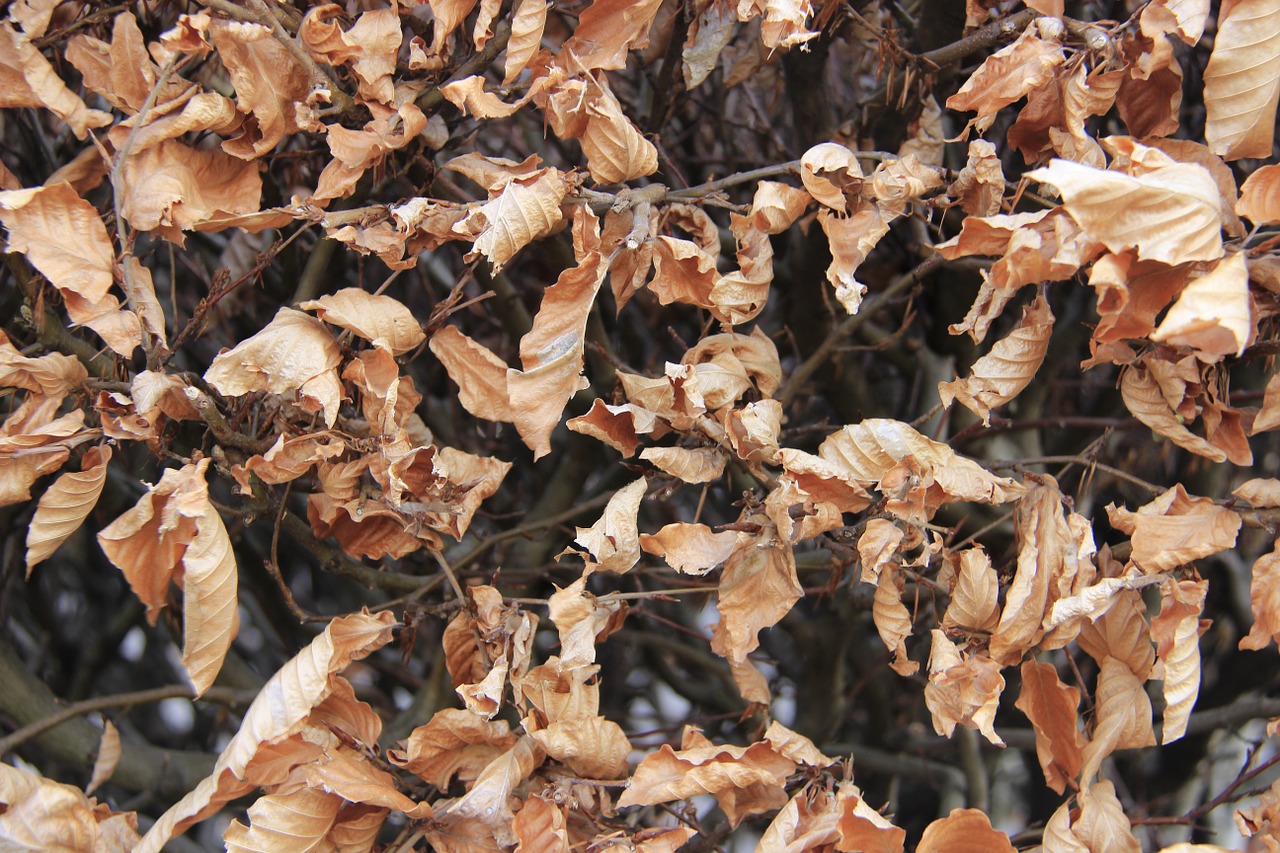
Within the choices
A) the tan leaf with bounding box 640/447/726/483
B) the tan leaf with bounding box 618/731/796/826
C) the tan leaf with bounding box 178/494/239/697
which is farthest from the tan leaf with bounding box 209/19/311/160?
the tan leaf with bounding box 618/731/796/826

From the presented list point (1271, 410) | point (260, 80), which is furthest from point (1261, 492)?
point (260, 80)

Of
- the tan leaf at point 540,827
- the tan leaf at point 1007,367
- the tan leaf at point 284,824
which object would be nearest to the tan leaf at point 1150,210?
the tan leaf at point 1007,367

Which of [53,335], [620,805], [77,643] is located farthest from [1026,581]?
[77,643]

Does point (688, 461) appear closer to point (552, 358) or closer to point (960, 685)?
point (552, 358)

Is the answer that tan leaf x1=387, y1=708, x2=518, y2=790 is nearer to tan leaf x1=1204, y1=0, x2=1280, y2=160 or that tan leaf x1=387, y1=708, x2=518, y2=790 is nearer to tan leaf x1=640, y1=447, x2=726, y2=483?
tan leaf x1=640, y1=447, x2=726, y2=483

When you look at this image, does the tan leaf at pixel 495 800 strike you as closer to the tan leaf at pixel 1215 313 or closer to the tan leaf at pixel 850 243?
the tan leaf at pixel 850 243

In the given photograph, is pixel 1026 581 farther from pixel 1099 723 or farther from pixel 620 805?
pixel 620 805
